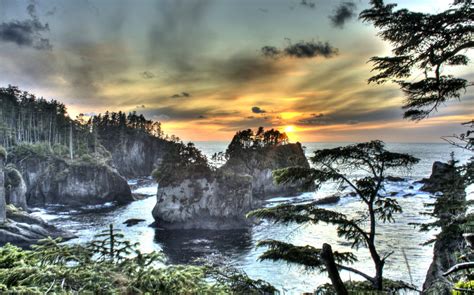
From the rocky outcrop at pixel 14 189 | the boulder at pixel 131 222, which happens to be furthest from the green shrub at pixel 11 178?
the boulder at pixel 131 222

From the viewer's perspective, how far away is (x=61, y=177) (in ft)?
192

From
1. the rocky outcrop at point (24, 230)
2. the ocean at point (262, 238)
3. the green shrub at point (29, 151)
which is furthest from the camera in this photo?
the green shrub at point (29, 151)

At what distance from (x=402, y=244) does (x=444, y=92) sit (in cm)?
2833

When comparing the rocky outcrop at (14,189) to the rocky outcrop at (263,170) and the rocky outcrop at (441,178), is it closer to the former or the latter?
the rocky outcrop at (263,170)

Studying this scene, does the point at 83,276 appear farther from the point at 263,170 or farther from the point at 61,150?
the point at 61,150

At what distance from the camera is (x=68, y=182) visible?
59000 millimetres

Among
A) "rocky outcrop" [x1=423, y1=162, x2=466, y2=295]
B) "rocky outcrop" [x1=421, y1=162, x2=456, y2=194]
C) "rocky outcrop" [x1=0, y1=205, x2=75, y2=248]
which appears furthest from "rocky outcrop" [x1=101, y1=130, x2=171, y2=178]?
"rocky outcrop" [x1=423, y1=162, x2=466, y2=295]

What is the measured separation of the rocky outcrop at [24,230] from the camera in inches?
1259

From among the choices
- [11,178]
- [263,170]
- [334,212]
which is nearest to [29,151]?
[11,178]

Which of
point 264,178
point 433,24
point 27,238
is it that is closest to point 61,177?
point 27,238

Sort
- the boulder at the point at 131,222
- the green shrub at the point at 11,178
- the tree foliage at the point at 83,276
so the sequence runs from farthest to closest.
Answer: the green shrub at the point at 11,178 < the boulder at the point at 131,222 < the tree foliage at the point at 83,276

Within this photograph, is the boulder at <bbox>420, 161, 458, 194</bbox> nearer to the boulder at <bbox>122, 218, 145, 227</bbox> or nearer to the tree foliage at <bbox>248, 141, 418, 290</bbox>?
the tree foliage at <bbox>248, 141, 418, 290</bbox>

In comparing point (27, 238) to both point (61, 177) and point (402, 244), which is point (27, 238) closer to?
point (61, 177)

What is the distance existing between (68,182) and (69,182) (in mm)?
163
